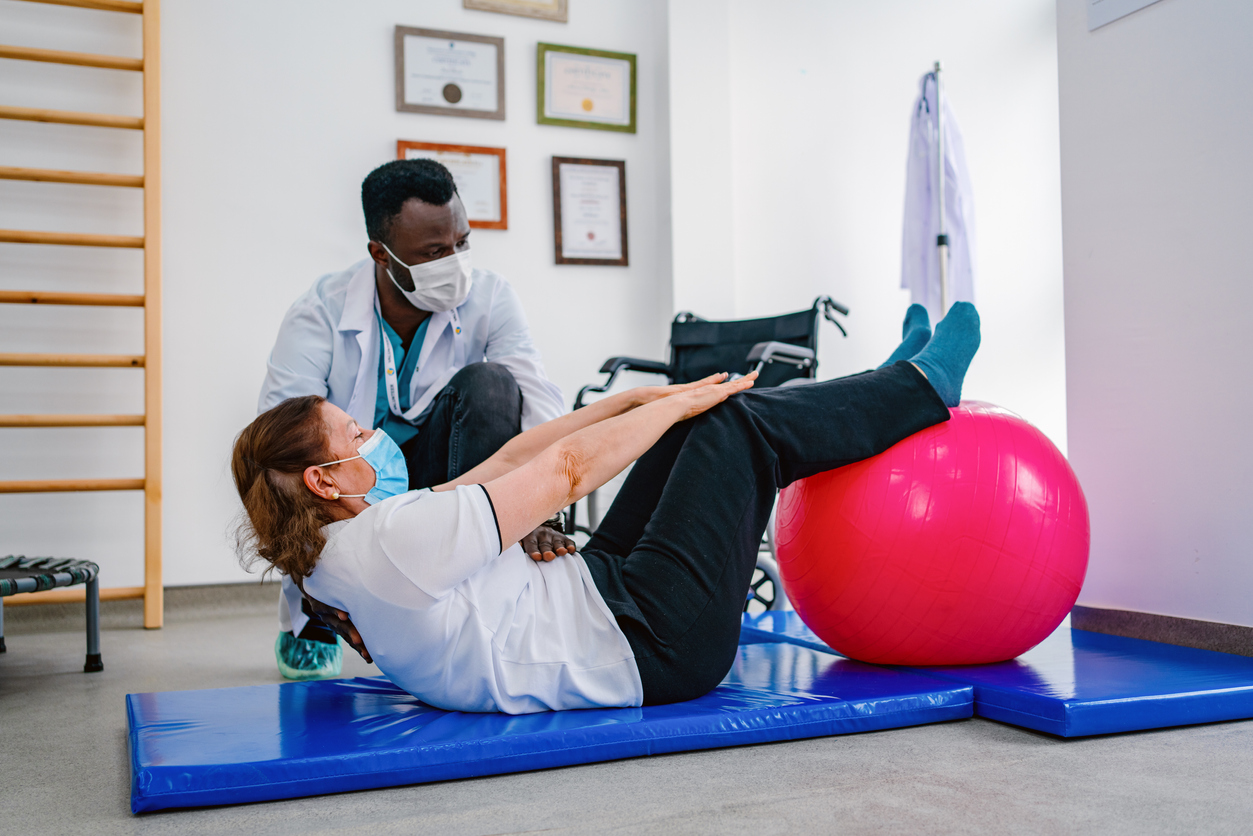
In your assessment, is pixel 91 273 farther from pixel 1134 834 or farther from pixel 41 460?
pixel 1134 834

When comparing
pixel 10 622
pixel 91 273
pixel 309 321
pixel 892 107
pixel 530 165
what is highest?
pixel 892 107

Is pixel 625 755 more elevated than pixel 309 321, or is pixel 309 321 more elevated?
pixel 309 321

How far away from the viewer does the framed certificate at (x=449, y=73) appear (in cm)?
373

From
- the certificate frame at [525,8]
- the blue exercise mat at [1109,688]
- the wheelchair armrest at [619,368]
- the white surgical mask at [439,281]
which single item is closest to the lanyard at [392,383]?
the white surgical mask at [439,281]

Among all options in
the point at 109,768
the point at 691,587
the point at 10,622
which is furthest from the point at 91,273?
the point at 691,587

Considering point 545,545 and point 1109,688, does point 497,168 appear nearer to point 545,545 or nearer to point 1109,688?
point 545,545

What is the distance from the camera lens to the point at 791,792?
4.03ft

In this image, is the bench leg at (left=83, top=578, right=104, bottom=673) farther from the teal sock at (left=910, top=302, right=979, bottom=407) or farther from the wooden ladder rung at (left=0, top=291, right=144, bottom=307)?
the teal sock at (left=910, top=302, right=979, bottom=407)

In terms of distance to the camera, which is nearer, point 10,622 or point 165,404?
point 10,622

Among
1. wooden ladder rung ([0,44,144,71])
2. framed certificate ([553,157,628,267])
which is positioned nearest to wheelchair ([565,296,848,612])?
framed certificate ([553,157,628,267])

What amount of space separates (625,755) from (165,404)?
104 inches

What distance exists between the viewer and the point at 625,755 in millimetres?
1393

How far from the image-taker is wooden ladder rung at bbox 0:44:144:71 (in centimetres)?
313

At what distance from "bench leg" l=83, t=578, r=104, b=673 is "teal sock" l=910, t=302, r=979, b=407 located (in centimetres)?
205
